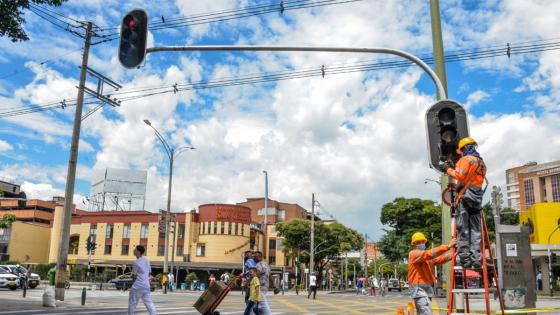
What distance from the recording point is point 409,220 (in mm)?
63969

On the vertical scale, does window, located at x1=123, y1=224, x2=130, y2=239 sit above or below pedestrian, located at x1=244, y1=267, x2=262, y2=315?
above

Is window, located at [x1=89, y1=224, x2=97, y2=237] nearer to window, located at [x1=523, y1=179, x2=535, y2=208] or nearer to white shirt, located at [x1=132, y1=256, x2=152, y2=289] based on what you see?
white shirt, located at [x1=132, y1=256, x2=152, y2=289]

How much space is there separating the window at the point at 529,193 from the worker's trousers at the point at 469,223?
113 m

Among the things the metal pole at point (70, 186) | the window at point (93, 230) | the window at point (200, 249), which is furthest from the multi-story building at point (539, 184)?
the metal pole at point (70, 186)

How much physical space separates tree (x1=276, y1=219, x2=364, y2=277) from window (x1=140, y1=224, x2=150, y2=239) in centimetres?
1770

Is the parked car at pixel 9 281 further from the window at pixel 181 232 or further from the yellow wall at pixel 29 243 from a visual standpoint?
the yellow wall at pixel 29 243

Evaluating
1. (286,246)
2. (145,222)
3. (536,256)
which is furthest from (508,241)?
(145,222)

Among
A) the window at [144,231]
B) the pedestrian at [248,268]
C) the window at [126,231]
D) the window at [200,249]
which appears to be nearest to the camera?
the pedestrian at [248,268]

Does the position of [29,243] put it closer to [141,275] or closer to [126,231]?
[126,231]

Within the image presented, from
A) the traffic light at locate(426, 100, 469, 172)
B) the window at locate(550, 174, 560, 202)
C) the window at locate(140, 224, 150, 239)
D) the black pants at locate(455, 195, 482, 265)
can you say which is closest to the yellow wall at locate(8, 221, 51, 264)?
the window at locate(140, 224, 150, 239)

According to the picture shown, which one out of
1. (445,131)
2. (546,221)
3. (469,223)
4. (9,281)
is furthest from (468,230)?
(546,221)

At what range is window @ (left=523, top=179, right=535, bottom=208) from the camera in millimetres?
107750

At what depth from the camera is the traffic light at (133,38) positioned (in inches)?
376

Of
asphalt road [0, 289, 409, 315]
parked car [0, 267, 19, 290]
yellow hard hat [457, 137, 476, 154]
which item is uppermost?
yellow hard hat [457, 137, 476, 154]
